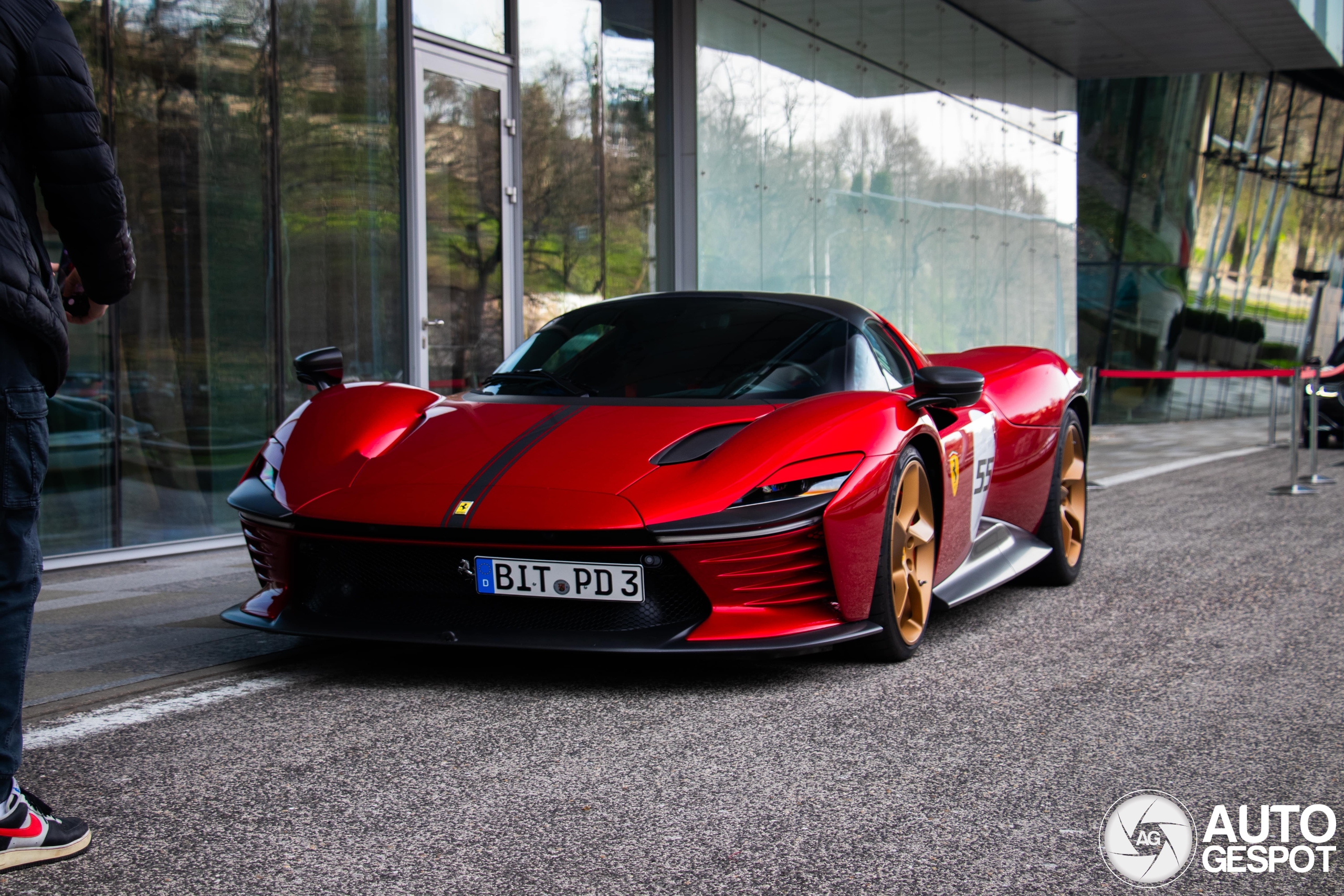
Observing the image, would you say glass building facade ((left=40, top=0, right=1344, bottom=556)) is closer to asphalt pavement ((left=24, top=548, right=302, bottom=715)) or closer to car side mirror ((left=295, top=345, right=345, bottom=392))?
asphalt pavement ((left=24, top=548, right=302, bottom=715))

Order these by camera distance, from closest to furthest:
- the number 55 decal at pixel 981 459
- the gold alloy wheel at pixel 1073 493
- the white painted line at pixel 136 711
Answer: the white painted line at pixel 136 711
the number 55 decal at pixel 981 459
the gold alloy wheel at pixel 1073 493

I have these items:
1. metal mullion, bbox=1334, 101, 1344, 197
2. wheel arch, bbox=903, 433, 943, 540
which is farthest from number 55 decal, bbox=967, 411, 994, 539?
metal mullion, bbox=1334, 101, 1344, 197

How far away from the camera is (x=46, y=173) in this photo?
229 cm

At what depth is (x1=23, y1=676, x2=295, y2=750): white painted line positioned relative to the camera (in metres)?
3.10

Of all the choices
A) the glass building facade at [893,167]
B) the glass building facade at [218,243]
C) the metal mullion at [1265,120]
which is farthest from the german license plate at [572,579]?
the metal mullion at [1265,120]

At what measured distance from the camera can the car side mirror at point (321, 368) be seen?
450cm

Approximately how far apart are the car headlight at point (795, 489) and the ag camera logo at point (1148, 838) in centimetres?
114

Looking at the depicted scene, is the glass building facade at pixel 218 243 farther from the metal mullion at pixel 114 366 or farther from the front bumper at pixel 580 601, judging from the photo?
the front bumper at pixel 580 601

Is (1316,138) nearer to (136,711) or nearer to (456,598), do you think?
(456,598)

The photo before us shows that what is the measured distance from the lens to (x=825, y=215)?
1347 cm

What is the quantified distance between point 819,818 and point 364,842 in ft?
2.87

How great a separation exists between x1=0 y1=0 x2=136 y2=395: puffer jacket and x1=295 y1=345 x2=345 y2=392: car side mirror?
2.07 m

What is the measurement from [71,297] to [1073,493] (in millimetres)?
4444

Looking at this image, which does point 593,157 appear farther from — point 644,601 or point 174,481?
point 644,601
